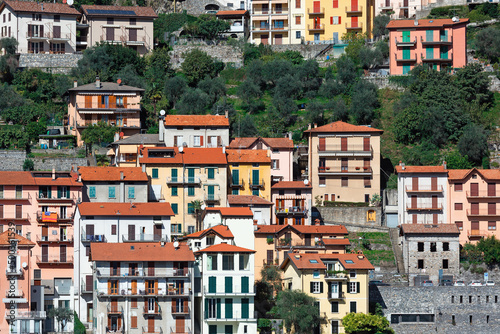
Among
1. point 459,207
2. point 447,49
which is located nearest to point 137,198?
point 459,207

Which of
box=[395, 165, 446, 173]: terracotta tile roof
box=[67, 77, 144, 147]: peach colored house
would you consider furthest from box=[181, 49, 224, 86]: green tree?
box=[395, 165, 446, 173]: terracotta tile roof

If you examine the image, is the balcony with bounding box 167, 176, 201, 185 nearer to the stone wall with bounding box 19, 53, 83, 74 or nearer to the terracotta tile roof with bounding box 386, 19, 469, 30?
the stone wall with bounding box 19, 53, 83, 74

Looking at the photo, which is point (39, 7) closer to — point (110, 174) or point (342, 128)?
point (110, 174)

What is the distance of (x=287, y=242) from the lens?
89.1 meters

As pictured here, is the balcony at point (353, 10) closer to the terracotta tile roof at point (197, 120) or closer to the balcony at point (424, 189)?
the terracotta tile roof at point (197, 120)

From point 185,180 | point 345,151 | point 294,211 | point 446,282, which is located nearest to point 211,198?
point 185,180

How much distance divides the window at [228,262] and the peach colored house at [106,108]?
1055 inches

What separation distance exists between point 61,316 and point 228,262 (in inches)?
444

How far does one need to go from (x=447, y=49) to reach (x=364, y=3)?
1419 centimetres

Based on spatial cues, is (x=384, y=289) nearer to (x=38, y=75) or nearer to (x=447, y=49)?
(x=447, y=49)

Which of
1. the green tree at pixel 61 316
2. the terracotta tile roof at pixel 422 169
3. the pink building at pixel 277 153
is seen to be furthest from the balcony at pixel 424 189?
the green tree at pixel 61 316

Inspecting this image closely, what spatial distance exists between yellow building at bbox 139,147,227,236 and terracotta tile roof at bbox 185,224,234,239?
20.7 ft

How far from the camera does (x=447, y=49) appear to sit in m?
117

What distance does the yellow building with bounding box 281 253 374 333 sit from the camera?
82.9m
